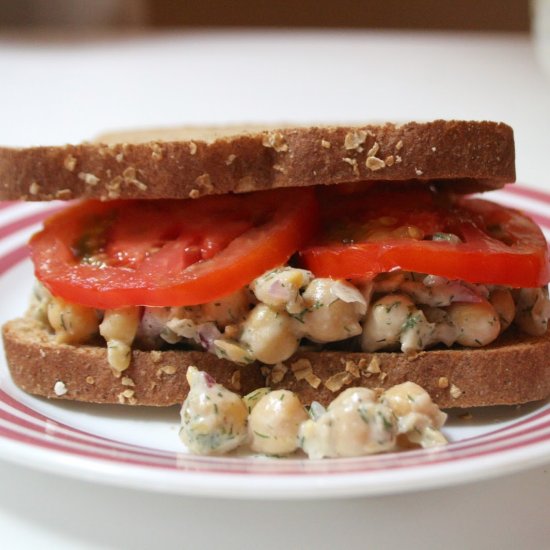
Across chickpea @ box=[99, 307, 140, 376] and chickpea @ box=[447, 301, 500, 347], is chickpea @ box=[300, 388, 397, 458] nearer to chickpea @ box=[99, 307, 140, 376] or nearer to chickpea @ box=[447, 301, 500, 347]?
chickpea @ box=[447, 301, 500, 347]

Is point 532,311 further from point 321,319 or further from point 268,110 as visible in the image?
point 268,110

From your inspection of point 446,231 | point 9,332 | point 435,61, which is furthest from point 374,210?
point 435,61

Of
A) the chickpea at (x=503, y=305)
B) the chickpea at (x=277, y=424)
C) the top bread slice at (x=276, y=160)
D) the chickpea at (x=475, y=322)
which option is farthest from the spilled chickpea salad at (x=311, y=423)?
the top bread slice at (x=276, y=160)

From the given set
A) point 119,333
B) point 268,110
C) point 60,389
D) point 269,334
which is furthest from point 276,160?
point 268,110

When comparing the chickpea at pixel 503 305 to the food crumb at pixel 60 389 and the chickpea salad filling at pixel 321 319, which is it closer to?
the chickpea salad filling at pixel 321 319

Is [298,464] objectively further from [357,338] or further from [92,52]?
[92,52]

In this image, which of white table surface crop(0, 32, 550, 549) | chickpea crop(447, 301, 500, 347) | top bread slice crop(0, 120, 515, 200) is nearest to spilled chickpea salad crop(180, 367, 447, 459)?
white table surface crop(0, 32, 550, 549)
